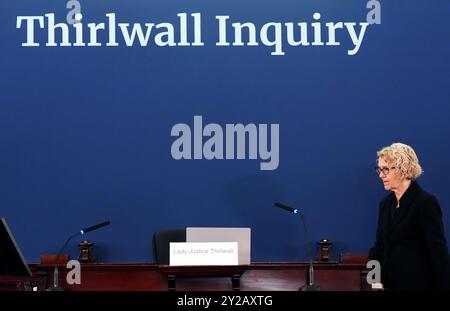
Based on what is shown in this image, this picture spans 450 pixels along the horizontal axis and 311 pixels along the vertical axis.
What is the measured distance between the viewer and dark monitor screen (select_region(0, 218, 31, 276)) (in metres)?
3.20

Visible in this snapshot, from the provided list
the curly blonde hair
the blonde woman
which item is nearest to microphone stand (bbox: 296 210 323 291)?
the blonde woman

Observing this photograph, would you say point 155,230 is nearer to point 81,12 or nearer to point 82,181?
point 82,181

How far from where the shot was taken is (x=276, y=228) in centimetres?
539

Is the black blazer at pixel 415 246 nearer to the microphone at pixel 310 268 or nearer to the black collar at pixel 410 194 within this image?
the black collar at pixel 410 194

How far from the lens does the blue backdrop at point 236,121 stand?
5391mm

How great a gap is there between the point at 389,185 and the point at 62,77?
2.62 meters

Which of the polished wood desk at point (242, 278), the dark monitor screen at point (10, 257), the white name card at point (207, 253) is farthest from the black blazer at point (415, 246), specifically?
the dark monitor screen at point (10, 257)

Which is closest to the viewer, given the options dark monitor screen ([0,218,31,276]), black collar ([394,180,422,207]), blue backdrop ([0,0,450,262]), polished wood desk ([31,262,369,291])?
dark monitor screen ([0,218,31,276])

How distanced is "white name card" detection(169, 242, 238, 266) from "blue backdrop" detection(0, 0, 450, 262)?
1453 millimetres

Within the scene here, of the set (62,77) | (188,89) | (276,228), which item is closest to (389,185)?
(276,228)

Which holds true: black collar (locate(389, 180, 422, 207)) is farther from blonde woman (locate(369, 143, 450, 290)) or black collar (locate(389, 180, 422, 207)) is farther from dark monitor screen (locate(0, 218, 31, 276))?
dark monitor screen (locate(0, 218, 31, 276))

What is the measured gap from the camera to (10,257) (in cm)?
323

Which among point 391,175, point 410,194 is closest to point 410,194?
point 410,194

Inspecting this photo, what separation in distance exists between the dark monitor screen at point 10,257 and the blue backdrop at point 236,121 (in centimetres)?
211
